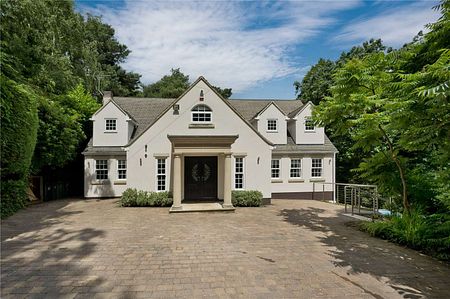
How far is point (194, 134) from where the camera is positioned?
16391 mm

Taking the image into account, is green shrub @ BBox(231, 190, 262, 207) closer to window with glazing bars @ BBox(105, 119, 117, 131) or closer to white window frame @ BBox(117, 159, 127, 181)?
white window frame @ BBox(117, 159, 127, 181)

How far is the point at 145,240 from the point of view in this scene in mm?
8453

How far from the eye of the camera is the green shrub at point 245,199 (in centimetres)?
1533

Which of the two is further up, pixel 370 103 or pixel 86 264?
pixel 370 103

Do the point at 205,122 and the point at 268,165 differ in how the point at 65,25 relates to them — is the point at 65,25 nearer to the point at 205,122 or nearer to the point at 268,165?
the point at 205,122

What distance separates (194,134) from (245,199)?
196 inches

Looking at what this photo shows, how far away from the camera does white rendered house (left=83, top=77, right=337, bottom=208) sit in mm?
15188

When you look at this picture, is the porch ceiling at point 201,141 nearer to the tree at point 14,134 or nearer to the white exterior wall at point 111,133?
the tree at point 14,134

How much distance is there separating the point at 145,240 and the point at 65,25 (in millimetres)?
Result: 17810

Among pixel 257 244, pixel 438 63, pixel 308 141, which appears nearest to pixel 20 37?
pixel 257 244

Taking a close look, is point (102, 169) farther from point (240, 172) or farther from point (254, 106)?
point (254, 106)

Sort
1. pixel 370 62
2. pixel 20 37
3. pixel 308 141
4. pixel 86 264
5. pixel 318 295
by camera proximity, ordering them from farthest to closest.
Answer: pixel 308 141 < pixel 20 37 < pixel 370 62 < pixel 86 264 < pixel 318 295

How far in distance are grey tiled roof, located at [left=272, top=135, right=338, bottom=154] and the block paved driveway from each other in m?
8.85

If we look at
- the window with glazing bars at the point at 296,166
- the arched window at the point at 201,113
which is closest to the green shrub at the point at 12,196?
the arched window at the point at 201,113
